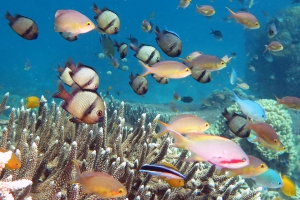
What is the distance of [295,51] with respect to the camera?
19.2m

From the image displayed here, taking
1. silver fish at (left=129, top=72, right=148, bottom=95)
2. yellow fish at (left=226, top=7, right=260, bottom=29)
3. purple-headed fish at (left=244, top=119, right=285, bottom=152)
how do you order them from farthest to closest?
yellow fish at (left=226, top=7, right=260, bottom=29), silver fish at (left=129, top=72, right=148, bottom=95), purple-headed fish at (left=244, top=119, right=285, bottom=152)

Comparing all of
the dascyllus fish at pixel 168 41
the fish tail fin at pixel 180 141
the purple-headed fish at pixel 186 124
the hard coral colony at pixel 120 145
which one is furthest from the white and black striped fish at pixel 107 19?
the fish tail fin at pixel 180 141

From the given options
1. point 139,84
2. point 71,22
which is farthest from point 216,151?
point 71,22

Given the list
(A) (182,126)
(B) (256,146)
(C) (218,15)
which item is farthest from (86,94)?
(C) (218,15)

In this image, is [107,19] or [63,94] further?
[107,19]

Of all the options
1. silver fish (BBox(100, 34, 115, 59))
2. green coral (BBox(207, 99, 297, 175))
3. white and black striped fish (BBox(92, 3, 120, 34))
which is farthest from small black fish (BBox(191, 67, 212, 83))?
green coral (BBox(207, 99, 297, 175))

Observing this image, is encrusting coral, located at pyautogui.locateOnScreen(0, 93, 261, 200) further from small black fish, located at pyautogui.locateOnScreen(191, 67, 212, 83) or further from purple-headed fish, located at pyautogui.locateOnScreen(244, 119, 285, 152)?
small black fish, located at pyautogui.locateOnScreen(191, 67, 212, 83)

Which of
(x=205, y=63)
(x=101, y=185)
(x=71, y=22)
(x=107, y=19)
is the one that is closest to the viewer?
(x=101, y=185)

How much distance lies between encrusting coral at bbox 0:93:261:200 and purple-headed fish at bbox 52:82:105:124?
0.35m

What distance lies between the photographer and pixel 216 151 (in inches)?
98.3

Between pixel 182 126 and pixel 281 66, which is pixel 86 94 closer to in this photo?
pixel 182 126

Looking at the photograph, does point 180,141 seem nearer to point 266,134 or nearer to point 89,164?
point 89,164

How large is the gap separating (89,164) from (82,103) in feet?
2.38

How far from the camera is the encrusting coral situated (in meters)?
2.61
